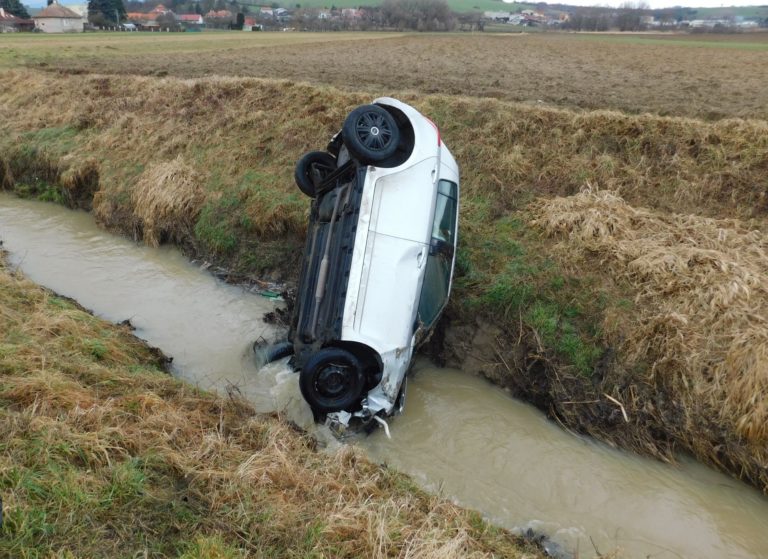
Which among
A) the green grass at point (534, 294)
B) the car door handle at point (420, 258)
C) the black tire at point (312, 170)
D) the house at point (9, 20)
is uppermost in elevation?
the house at point (9, 20)

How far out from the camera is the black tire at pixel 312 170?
6850mm

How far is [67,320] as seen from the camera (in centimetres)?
563

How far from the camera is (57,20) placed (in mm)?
67250

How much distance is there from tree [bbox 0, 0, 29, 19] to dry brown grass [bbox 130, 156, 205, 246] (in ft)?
266

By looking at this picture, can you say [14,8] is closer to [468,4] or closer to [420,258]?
[468,4]

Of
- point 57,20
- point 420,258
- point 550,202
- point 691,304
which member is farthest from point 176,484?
point 57,20

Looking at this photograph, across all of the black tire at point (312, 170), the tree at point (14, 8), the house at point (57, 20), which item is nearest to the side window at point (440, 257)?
the black tire at point (312, 170)

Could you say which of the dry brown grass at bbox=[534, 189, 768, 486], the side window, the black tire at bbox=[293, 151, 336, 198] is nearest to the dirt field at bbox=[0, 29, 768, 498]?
the dry brown grass at bbox=[534, 189, 768, 486]

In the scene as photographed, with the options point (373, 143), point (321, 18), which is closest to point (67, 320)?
point (373, 143)

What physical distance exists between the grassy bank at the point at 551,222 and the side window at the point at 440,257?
3.14ft

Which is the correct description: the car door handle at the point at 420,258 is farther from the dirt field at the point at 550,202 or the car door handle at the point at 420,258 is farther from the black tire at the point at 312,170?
the black tire at the point at 312,170

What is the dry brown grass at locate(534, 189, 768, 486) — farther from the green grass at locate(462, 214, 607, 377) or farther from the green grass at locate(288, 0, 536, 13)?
the green grass at locate(288, 0, 536, 13)

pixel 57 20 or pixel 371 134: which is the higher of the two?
pixel 57 20

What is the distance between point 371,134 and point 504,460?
3365 millimetres
